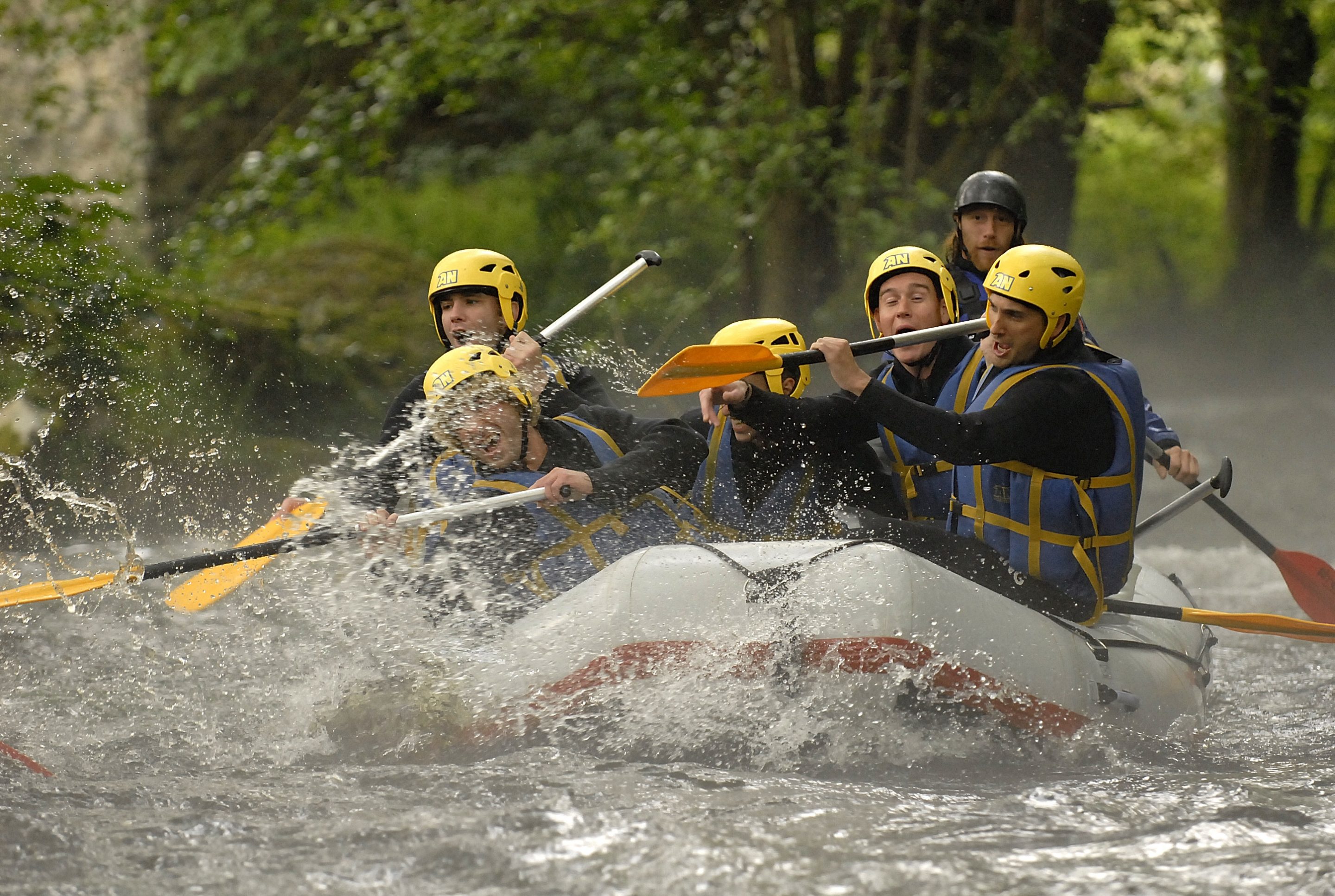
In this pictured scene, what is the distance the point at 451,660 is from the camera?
12.0ft

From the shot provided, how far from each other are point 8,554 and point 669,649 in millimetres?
5130

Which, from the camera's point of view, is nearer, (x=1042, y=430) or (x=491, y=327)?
(x=1042, y=430)

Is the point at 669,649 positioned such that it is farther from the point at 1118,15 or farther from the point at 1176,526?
the point at 1118,15

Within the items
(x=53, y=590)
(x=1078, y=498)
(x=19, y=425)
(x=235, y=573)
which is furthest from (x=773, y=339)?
(x=19, y=425)

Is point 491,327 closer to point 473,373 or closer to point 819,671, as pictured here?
point 473,373

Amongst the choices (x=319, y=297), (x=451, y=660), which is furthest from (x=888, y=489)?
(x=319, y=297)

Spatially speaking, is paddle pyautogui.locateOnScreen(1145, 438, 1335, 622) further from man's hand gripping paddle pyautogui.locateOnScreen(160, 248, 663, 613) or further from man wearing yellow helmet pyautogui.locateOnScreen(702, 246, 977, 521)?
man's hand gripping paddle pyautogui.locateOnScreen(160, 248, 663, 613)

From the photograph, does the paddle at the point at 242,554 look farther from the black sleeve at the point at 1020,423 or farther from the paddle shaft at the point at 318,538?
the black sleeve at the point at 1020,423

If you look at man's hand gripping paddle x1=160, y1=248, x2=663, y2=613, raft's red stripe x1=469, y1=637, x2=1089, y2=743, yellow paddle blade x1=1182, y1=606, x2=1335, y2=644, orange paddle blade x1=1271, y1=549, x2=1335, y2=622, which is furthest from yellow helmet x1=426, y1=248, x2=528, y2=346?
orange paddle blade x1=1271, y1=549, x2=1335, y2=622

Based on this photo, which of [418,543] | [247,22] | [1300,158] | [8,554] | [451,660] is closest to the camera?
[451,660]

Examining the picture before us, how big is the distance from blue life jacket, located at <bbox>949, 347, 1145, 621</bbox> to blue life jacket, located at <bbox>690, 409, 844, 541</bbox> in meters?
0.44

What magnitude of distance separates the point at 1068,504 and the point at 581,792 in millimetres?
1461

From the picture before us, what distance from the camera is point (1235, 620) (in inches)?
163

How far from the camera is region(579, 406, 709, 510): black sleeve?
12.8 ft
